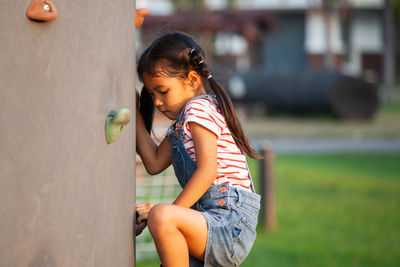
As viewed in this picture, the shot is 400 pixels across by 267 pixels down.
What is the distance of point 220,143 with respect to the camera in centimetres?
200

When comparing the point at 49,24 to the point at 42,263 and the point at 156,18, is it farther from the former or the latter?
the point at 156,18

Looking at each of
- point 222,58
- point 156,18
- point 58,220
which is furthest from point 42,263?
point 222,58

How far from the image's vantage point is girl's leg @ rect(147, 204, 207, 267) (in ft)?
5.73

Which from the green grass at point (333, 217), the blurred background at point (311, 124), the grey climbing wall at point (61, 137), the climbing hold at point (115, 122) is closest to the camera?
the grey climbing wall at point (61, 137)

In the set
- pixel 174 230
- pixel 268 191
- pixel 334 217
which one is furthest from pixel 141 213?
pixel 334 217

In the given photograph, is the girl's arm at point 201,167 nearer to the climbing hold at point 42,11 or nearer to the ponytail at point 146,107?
the ponytail at point 146,107

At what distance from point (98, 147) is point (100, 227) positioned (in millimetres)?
216

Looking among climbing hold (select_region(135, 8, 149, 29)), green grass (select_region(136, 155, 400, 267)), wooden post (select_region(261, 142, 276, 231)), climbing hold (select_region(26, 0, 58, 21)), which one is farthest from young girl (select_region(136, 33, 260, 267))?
wooden post (select_region(261, 142, 276, 231))

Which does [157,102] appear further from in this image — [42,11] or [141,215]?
[42,11]

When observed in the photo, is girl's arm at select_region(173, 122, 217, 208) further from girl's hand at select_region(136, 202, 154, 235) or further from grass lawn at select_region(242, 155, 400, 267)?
grass lawn at select_region(242, 155, 400, 267)

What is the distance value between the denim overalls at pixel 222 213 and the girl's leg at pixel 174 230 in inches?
1.9

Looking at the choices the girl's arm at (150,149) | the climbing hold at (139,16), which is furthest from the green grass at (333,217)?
the climbing hold at (139,16)

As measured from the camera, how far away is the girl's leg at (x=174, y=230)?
1.75m

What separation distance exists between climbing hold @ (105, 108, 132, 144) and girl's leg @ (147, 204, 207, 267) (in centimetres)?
26
